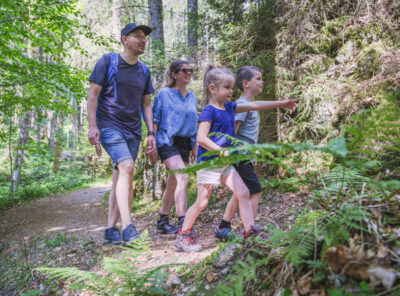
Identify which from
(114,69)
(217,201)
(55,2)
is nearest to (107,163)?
(55,2)

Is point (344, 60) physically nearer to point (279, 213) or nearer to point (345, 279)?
point (279, 213)

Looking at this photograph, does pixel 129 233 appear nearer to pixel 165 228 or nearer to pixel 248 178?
pixel 165 228

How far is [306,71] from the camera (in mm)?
5273

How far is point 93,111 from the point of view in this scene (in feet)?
10.9

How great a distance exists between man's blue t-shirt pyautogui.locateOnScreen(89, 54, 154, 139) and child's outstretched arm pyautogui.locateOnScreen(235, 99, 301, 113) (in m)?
1.44

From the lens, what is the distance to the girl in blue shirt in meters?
2.81

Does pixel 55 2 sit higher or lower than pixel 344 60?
higher

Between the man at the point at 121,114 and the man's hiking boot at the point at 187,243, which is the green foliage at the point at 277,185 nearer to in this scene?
the man's hiking boot at the point at 187,243

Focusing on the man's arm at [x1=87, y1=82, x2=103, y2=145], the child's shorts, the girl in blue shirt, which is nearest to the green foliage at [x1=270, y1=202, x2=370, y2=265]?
the girl in blue shirt

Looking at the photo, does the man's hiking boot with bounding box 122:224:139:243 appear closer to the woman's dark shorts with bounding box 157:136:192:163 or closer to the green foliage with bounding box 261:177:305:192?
the woman's dark shorts with bounding box 157:136:192:163

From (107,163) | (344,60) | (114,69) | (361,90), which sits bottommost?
(107,163)

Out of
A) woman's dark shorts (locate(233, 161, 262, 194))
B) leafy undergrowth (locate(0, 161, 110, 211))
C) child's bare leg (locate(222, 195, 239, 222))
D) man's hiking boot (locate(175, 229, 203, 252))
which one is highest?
woman's dark shorts (locate(233, 161, 262, 194))

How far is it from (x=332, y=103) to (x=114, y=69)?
3.90m

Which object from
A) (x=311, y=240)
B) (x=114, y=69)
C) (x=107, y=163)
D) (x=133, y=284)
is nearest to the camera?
(x=311, y=240)
